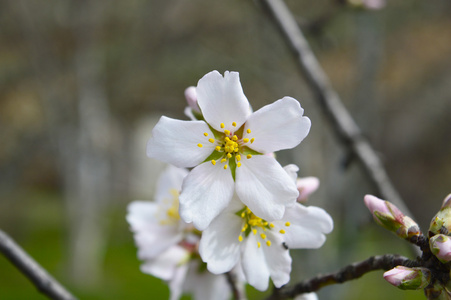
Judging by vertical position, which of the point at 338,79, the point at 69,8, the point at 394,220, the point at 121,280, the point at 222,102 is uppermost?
the point at 69,8

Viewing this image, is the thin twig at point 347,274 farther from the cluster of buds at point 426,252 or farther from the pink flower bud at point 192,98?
the pink flower bud at point 192,98

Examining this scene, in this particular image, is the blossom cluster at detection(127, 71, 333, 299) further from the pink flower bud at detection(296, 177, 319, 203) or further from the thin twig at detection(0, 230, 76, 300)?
the thin twig at detection(0, 230, 76, 300)

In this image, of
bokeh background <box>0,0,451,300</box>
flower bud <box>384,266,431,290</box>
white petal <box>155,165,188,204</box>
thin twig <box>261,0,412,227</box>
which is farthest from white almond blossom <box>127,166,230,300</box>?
bokeh background <box>0,0,451,300</box>

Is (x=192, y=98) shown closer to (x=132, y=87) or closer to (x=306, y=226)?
(x=306, y=226)

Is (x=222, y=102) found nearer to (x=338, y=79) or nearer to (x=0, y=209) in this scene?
(x=338, y=79)

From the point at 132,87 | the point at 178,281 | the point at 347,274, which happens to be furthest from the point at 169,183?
the point at 132,87

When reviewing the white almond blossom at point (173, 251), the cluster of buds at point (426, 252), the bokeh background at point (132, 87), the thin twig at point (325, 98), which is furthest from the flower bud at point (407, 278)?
the bokeh background at point (132, 87)

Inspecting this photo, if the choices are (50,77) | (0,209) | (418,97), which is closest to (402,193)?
(418,97)

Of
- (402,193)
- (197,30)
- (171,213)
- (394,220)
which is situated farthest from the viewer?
(402,193)
